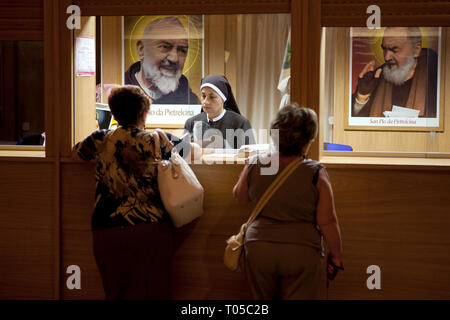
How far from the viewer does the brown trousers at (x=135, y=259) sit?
2496 millimetres

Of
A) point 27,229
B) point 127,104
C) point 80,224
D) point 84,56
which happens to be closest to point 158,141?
point 127,104

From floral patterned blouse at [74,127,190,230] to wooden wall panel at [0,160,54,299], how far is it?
2.50ft

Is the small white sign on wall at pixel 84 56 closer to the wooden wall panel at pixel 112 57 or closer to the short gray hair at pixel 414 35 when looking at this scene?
the wooden wall panel at pixel 112 57

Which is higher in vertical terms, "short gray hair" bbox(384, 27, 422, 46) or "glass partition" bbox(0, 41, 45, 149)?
"short gray hair" bbox(384, 27, 422, 46)

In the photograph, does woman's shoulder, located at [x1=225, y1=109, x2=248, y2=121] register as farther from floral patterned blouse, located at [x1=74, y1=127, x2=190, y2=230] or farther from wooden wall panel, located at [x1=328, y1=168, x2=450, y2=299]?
floral patterned blouse, located at [x1=74, y1=127, x2=190, y2=230]

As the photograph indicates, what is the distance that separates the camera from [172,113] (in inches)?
186

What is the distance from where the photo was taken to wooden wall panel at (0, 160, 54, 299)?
3148 mm

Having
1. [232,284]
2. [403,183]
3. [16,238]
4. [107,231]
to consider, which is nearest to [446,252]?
[403,183]

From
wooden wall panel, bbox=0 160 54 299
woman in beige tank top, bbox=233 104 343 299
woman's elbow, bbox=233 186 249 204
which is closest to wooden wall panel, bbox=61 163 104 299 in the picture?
wooden wall panel, bbox=0 160 54 299

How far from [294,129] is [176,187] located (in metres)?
0.70

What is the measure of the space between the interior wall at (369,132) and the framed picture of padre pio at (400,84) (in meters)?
0.04

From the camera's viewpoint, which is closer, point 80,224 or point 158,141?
point 158,141

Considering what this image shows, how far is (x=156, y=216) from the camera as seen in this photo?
254cm

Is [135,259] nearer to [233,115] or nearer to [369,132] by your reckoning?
[233,115]
